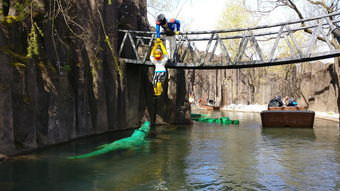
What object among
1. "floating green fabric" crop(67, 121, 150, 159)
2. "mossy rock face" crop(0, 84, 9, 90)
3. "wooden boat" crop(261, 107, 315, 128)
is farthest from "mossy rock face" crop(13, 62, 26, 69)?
"wooden boat" crop(261, 107, 315, 128)

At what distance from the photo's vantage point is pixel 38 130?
416 inches

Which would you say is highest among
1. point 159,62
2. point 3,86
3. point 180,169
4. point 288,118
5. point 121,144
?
point 159,62

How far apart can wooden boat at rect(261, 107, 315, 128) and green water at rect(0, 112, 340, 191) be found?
7191 millimetres

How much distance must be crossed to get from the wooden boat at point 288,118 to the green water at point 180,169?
7.19 meters

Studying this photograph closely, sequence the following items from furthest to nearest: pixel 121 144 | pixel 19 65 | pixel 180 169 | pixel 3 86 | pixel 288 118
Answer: pixel 288 118
pixel 121 144
pixel 19 65
pixel 3 86
pixel 180 169

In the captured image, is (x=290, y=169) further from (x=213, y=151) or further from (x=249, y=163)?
(x=213, y=151)

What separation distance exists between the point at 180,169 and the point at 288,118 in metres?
13.0

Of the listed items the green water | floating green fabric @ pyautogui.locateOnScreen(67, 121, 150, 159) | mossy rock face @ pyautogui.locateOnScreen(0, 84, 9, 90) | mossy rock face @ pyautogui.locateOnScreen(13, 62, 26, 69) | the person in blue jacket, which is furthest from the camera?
the person in blue jacket

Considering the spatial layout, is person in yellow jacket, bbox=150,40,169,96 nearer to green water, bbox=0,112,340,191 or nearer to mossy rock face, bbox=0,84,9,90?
green water, bbox=0,112,340,191

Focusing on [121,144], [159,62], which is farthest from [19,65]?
[159,62]

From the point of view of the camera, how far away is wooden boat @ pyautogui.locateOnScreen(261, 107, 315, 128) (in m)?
19.0

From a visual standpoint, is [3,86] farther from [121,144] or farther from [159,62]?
[159,62]

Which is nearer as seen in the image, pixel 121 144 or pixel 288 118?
pixel 121 144

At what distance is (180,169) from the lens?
8.14m
